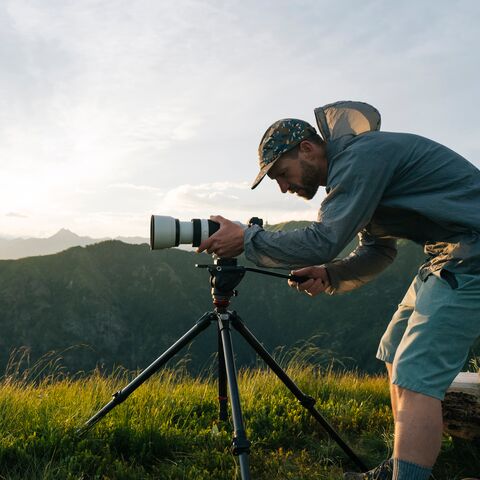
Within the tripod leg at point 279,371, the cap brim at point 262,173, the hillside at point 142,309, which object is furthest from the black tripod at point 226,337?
the hillside at point 142,309

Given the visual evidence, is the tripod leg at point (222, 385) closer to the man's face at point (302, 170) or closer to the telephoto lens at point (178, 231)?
the telephoto lens at point (178, 231)

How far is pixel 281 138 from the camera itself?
10.2 feet

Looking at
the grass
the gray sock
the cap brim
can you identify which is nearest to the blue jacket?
the cap brim

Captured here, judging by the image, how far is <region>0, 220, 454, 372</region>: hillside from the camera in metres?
106

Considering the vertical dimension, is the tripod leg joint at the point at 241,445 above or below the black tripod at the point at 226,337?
below

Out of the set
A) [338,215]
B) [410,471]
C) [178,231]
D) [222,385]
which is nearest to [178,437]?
[222,385]

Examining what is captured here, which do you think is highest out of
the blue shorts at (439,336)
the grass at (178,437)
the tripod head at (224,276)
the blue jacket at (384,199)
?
the blue jacket at (384,199)

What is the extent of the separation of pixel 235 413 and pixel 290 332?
406 feet

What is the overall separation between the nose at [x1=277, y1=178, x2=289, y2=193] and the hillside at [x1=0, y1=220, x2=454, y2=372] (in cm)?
10067

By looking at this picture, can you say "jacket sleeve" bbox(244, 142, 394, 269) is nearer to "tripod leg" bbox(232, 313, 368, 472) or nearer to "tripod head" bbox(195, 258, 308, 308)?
"tripod head" bbox(195, 258, 308, 308)

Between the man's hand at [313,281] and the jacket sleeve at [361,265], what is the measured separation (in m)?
0.05

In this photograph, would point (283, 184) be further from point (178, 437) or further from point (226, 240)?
point (178, 437)

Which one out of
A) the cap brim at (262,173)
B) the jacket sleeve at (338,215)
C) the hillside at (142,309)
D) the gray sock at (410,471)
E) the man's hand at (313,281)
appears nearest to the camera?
the gray sock at (410,471)

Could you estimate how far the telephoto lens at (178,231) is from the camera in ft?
10.1
